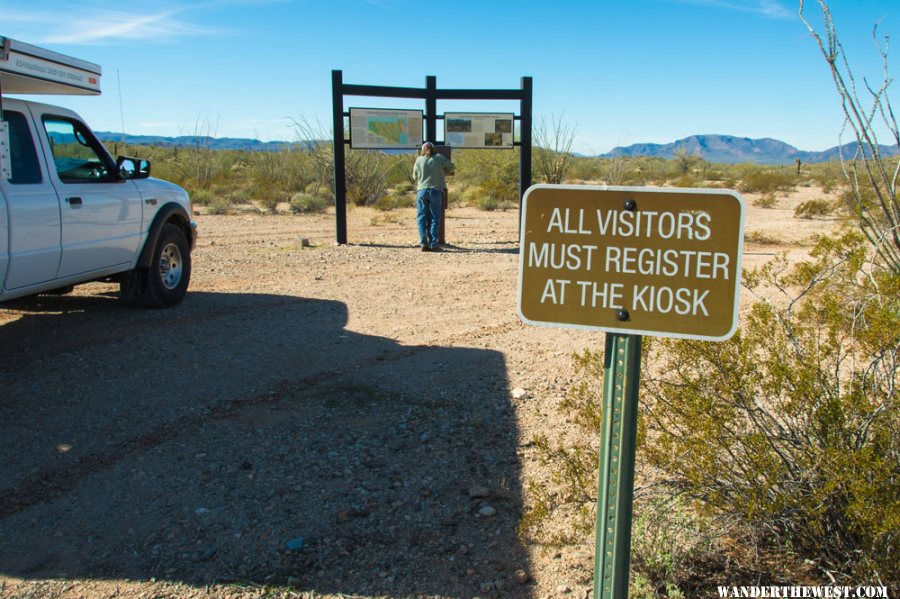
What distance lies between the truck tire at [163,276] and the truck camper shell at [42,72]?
191 centimetres

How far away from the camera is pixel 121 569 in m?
3.68

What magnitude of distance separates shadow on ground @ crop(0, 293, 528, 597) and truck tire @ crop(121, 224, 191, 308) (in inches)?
36.7

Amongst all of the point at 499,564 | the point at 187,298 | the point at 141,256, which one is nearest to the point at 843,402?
the point at 499,564

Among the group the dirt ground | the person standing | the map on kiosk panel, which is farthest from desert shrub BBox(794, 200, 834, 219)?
the dirt ground

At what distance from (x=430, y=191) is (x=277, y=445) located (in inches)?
370

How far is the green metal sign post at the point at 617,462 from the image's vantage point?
2.47 m

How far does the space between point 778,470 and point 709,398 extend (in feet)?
1.34

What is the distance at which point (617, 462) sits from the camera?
2.50m

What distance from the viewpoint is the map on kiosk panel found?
48.1ft

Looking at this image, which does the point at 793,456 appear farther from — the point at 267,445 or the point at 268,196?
the point at 268,196

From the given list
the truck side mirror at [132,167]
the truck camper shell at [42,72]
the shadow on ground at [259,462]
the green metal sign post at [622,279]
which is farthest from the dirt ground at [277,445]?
the truck camper shell at [42,72]

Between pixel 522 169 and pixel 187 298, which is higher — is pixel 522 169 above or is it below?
above

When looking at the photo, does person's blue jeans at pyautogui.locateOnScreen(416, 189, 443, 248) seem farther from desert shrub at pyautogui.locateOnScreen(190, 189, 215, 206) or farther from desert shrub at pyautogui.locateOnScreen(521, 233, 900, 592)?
desert shrub at pyautogui.locateOnScreen(190, 189, 215, 206)

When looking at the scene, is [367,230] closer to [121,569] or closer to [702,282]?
[121,569]
